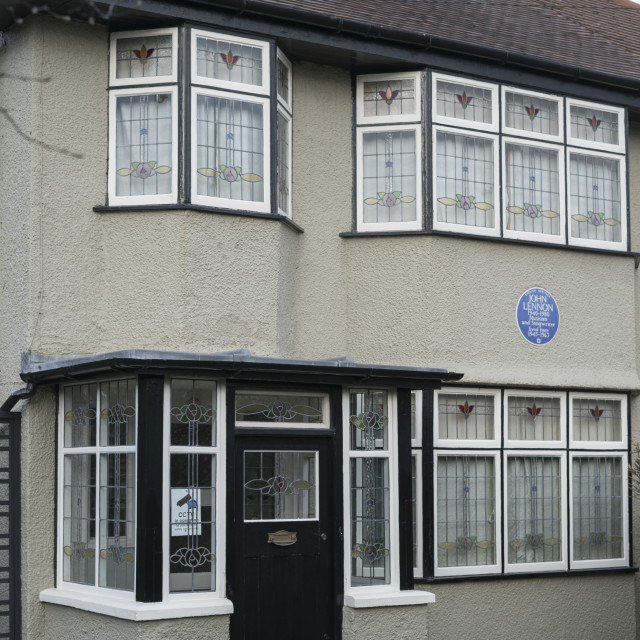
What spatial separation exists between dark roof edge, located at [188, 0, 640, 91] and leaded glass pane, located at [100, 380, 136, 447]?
3704mm

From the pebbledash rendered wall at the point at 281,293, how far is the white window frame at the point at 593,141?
49.9 inches

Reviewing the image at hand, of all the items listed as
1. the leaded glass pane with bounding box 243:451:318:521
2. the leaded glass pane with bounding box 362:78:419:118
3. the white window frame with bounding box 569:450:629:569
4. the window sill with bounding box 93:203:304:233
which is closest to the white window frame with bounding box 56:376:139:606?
the leaded glass pane with bounding box 243:451:318:521

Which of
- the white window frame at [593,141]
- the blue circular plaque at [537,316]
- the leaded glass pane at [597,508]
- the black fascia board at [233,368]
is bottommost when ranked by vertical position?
the leaded glass pane at [597,508]

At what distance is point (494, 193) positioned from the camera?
12.8m

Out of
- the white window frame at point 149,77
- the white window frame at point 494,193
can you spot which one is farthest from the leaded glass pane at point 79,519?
the white window frame at point 494,193

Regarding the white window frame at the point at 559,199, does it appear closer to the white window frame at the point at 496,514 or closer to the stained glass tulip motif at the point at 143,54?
the white window frame at the point at 496,514

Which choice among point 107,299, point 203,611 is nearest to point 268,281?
point 107,299

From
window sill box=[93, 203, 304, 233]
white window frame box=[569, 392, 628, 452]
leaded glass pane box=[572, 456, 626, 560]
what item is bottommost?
leaded glass pane box=[572, 456, 626, 560]

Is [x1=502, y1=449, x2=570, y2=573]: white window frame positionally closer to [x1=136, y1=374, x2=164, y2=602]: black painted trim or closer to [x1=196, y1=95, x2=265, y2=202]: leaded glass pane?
[x1=196, y1=95, x2=265, y2=202]: leaded glass pane

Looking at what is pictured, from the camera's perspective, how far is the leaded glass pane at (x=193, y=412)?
1002cm

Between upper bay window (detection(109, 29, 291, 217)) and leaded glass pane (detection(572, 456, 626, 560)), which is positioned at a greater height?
upper bay window (detection(109, 29, 291, 217))

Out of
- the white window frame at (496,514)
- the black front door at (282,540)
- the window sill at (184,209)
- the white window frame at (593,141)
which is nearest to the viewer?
the black front door at (282,540)

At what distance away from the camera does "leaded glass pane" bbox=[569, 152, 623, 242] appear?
43.7 ft

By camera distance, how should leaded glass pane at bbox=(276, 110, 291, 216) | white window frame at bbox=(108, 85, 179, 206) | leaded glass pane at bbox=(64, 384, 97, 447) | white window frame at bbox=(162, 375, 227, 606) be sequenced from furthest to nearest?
leaded glass pane at bbox=(276, 110, 291, 216) → white window frame at bbox=(108, 85, 179, 206) → leaded glass pane at bbox=(64, 384, 97, 447) → white window frame at bbox=(162, 375, 227, 606)
